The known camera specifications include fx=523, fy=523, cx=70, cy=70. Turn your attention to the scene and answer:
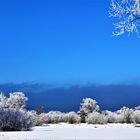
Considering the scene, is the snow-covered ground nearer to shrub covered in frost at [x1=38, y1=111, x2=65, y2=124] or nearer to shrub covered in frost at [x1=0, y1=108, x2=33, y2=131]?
shrub covered in frost at [x1=0, y1=108, x2=33, y2=131]

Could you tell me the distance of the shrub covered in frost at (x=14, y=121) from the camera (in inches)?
1038

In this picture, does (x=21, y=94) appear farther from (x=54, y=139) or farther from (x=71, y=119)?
(x=54, y=139)

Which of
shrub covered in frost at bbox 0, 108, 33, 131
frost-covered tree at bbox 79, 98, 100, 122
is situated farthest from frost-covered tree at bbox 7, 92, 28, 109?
shrub covered in frost at bbox 0, 108, 33, 131

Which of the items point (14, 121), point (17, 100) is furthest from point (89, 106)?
point (14, 121)

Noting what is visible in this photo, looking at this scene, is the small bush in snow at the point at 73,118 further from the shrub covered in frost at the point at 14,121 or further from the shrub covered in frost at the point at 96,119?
the shrub covered in frost at the point at 14,121

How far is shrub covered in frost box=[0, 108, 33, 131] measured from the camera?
26359 millimetres

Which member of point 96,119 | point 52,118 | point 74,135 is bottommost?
point 74,135

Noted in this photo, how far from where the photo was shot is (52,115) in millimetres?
41594

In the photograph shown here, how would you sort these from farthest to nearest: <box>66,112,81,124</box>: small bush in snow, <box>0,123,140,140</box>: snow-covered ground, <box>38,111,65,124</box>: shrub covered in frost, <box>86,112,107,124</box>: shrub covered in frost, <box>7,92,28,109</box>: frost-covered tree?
<box>7,92,28,109</box>: frost-covered tree, <box>38,111,65,124</box>: shrub covered in frost, <box>66,112,81,124</box>: small bush in snow, <box>86,112,107,124</box>: shrub covered in frost, <box>0,123,140,140</box>: snow-covered ground

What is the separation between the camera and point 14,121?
87.1 ft

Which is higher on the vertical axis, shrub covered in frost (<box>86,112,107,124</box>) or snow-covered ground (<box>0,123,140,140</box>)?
shrub covered in frost (<box>86,112,107,124</box>)

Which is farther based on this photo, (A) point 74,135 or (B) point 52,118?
(B) point 52,118

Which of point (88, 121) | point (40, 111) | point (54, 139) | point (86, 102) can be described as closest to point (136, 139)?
point (54, 139)

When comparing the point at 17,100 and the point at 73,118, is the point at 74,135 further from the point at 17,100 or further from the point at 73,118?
the point at 17,100
